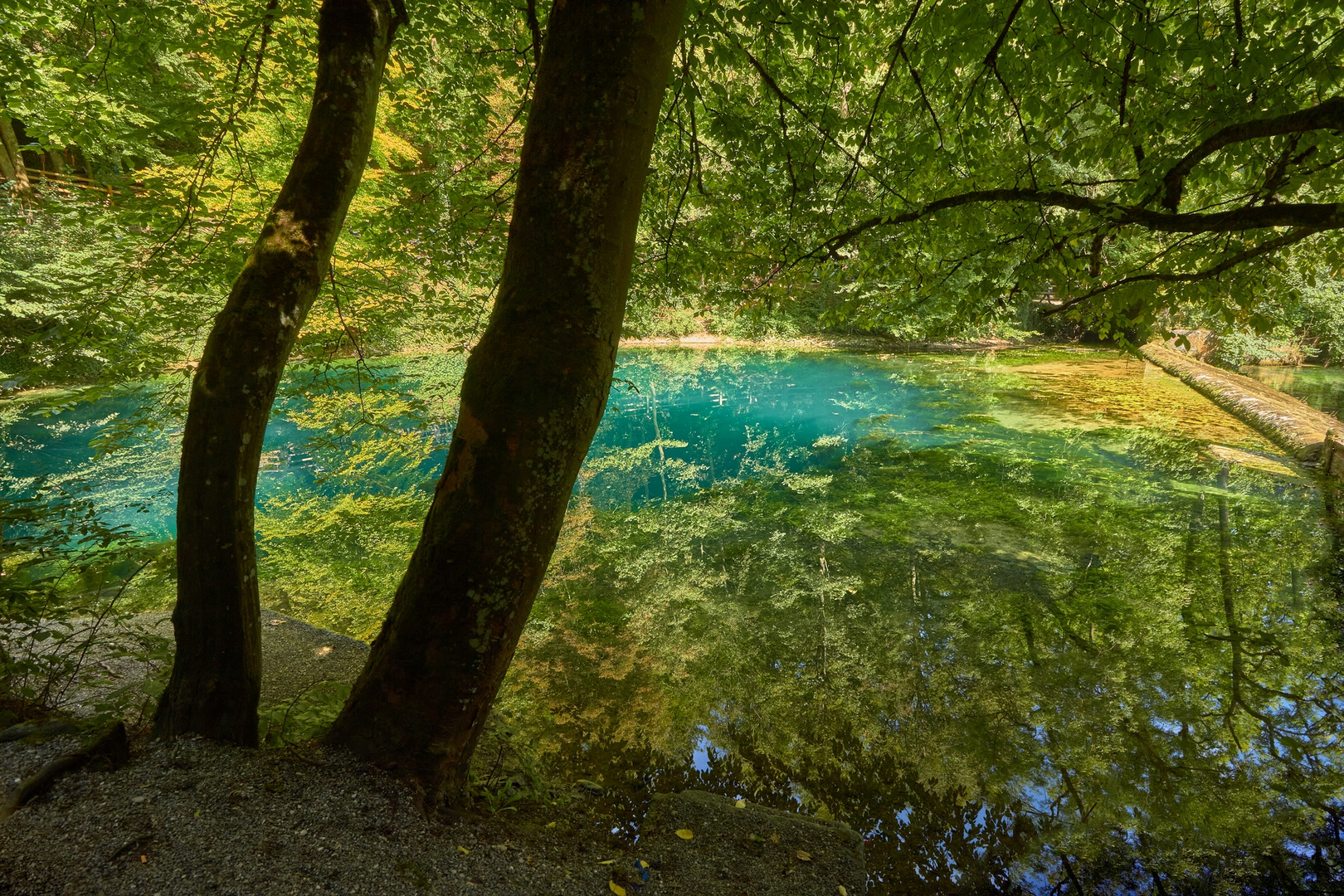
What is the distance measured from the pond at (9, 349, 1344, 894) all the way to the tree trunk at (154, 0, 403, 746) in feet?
6.15

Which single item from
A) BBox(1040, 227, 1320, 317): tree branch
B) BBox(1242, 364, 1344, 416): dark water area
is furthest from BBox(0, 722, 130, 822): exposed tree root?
BBox(1242, 364, 1344, 416): dark water area

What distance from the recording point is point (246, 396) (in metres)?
2.00

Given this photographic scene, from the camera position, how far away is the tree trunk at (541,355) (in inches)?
62.6

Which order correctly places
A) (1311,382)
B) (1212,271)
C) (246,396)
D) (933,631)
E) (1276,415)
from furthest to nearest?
1. (1311,382)
2. (1276,415)
3. (933,631)
4. (1212,271)
5. (246,396)

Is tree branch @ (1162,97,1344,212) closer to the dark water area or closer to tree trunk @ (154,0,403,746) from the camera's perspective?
tree trunk @ (154,0,403,746)

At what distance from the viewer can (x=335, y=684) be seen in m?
3.33

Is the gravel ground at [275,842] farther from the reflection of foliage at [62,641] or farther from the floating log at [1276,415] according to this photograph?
the floating log at [1276,415]

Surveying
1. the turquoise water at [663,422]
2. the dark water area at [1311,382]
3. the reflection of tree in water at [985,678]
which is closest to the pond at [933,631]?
the reflection of tree in water at [985,678]

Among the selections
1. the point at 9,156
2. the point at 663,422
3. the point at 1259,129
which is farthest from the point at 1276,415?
the point at 9,156

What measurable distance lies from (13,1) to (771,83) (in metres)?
4.71

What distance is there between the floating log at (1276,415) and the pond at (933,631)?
467 mm

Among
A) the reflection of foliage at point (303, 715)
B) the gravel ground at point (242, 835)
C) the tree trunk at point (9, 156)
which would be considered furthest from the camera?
the tree trunk at point (9, 156)

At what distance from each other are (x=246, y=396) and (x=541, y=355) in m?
1.13

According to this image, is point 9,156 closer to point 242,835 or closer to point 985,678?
point 242,835
